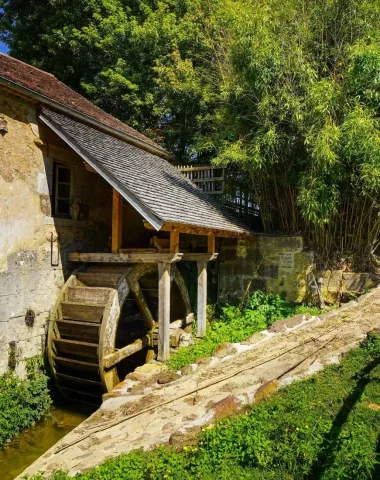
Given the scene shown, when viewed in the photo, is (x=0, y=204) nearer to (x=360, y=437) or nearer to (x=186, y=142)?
(x=360, y=437)

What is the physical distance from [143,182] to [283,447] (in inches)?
172

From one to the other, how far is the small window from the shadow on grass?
5.22 metres

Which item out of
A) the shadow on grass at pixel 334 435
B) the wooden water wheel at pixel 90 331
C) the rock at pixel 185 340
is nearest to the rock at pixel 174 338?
the rock at pixel 185 340

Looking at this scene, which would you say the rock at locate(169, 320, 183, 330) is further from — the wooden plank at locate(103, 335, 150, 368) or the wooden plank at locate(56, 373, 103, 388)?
the wooden plank at locate(56, 373, 103, 388)

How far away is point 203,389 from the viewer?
4.05 m

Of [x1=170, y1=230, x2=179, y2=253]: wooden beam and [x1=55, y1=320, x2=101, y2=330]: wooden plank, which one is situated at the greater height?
[x1=170, y1=230, x2=179, y2=253]: wooden beam

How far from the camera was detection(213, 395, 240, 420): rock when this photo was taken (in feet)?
10.8

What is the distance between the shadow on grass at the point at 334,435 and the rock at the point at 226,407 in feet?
2.74

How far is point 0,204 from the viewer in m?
5.28

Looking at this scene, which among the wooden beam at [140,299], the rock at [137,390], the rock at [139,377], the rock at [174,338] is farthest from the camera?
the rock at [174,338]

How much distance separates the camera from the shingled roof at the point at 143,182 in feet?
17.2

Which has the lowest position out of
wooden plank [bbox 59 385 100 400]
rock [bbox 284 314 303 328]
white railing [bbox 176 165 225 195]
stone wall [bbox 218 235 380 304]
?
wooden plank [bbox 59 385 100 400]

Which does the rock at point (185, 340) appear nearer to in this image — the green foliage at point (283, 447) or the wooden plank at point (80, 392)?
the wooden plank at point (80, 392)

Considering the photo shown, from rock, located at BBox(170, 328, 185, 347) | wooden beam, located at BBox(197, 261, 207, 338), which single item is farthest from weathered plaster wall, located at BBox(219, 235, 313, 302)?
rock, located at BBox(170, 328, 185, 347)
